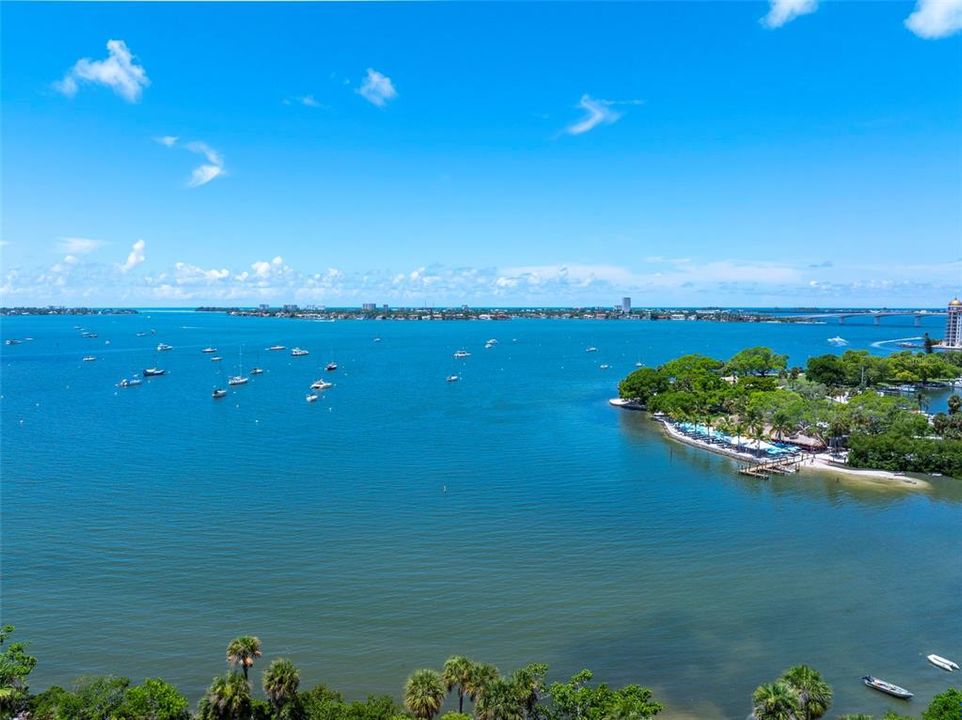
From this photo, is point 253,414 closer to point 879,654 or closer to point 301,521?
point 301,521

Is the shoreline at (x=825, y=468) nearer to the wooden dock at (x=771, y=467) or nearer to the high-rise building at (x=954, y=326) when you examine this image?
the wooden dock at (x=771, y=467)

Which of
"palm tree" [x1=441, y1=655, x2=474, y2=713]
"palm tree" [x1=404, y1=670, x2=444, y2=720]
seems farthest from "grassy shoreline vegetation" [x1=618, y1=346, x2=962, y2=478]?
"palm tree" [x1=404, y1=670, x2=444, y2=720]

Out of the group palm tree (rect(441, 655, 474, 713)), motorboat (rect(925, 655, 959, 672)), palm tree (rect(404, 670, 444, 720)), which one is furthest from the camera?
motorboat (rect(925, 655, 959, 672))

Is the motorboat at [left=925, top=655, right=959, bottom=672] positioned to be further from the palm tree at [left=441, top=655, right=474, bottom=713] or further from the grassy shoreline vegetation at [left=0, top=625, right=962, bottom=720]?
the palm tree at [left=441, top=655, right=474, bottom=713]

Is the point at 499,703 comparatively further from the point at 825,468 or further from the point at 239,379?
the point at 239,379

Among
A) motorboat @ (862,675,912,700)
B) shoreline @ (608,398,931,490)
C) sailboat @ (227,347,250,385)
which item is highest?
sailboat @ (227,347,250,385)
